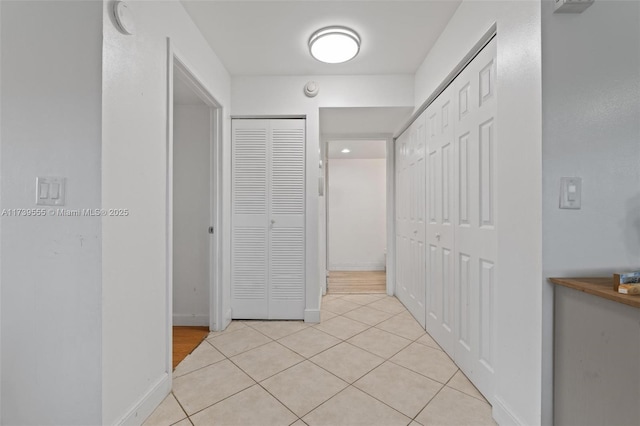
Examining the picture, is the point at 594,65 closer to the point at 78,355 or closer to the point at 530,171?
the point at 530,171

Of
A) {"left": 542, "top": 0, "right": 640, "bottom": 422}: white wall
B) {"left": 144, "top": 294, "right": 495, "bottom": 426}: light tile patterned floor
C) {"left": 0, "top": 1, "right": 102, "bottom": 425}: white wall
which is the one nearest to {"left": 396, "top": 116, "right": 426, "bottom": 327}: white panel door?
{"left": 144, "top": 294, "right": 495, "bottom": 426}: light tile patterned floor

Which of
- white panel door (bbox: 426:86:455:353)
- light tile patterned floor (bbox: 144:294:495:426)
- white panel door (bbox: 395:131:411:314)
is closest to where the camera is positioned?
light tile patterned floor (bbox: 144:294:495:426)

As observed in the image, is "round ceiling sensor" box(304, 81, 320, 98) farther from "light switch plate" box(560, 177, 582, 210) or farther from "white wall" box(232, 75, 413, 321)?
"light switch plate" box(560, 177, 582, 210)

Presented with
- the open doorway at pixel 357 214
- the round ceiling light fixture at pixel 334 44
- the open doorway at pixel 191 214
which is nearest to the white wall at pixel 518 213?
the round ceiling light fixture at pixel 334 44

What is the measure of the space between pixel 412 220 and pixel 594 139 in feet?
5.57

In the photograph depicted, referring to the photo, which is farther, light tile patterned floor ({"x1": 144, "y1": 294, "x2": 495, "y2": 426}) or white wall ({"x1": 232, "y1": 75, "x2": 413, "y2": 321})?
white wall ({"x1": 232, "y1": 75, "x2": 413, "y2": 321})

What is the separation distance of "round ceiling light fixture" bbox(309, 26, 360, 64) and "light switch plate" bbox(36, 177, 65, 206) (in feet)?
5.85

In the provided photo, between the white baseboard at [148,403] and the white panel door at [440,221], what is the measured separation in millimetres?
1836

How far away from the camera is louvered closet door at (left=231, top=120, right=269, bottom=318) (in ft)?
8.24

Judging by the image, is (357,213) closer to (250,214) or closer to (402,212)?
(402,212)

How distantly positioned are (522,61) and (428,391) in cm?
175

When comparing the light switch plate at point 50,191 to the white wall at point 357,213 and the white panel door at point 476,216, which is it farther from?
the white wall at point 357,213

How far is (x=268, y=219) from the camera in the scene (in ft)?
8.27

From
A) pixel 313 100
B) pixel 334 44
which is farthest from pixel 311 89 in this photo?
pixel 334 44
